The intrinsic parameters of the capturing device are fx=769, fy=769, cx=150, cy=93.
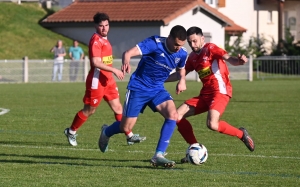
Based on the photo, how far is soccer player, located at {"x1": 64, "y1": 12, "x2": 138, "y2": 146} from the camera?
11602 millimetres

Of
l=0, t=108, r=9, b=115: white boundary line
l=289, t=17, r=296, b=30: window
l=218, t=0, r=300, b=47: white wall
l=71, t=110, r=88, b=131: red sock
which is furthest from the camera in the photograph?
l=289, t=17, r=296, b=30: window

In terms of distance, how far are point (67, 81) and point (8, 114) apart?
54.9 ft

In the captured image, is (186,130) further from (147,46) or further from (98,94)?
(98,94)

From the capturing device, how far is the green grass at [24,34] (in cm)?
3975

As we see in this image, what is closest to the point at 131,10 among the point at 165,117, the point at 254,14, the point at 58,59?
the point at 58,59

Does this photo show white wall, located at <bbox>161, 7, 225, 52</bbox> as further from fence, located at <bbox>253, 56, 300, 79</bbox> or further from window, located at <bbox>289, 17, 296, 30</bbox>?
window, located at <bbox>289, 17, 296, 30</bbox>

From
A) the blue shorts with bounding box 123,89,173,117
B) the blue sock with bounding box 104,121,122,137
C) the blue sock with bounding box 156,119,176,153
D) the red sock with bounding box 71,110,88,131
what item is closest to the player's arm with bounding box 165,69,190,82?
the blue shorts with bounding box 123,89,173,117

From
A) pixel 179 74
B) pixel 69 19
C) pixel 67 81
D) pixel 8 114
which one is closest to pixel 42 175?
pixel 179 74

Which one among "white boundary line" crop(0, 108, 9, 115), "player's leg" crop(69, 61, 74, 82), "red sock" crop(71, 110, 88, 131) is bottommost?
"white boundary line" crop(0, 108, 9, 115)

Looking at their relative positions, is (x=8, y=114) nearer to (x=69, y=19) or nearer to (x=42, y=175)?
(x=42, y=175)

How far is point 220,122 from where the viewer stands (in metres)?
10.2

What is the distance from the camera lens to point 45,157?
10.2 metres

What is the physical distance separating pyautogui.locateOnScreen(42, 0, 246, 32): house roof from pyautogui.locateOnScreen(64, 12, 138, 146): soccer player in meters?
28.9

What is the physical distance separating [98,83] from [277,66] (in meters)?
26.3
